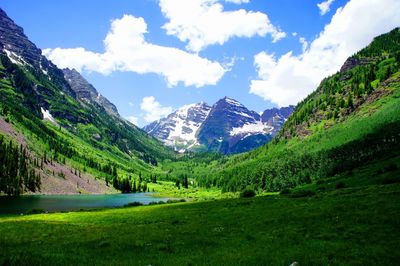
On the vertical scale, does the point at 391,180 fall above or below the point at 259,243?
→ above

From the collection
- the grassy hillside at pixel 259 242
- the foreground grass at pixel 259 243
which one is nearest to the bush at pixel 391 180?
the grassy hillside at pixel 259 242

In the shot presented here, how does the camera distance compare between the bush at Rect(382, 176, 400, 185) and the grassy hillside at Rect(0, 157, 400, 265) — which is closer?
the grassy hillside at Rect(0, 157, 400, 265)

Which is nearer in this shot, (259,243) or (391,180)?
(259,243)

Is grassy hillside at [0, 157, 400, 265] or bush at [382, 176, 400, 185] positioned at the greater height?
bush at [382, 176, 400, 185]

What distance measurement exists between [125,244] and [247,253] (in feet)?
38.7

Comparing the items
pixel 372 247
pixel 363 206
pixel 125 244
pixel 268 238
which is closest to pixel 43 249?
pixel 125 244

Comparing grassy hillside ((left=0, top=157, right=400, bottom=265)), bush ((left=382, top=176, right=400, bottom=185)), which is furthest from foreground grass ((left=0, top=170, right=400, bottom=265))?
bush ((left=382, top=176, right=400, bottom=185))

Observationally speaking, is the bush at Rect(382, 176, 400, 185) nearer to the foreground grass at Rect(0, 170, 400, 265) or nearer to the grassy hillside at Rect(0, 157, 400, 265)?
the grassy hillside at Rect(0, 157, 400, 265)

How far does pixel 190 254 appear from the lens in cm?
2656

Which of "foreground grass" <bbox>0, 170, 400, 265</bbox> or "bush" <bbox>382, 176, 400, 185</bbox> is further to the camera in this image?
"bush" <bbox>382, 176, 400, 185</bbox>

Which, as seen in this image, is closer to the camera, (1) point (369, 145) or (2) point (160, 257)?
(2) point (160, 257)

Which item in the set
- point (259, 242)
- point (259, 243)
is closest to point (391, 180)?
point (259, 242)

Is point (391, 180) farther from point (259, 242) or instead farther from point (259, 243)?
point (259, 243)

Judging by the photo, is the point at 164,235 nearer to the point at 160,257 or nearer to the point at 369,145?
the point at 160,257
